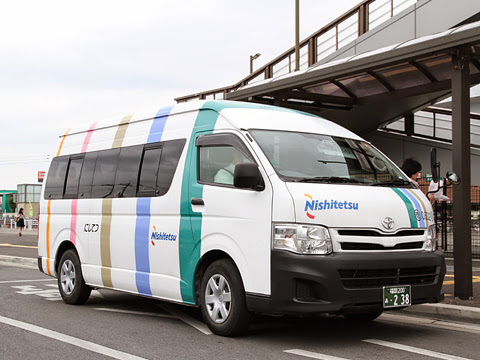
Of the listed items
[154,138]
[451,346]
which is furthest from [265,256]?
[154,138]

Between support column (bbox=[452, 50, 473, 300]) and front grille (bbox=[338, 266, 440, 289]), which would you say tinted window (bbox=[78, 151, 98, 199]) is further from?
support column (bbox=[452, 50, 473, 300])

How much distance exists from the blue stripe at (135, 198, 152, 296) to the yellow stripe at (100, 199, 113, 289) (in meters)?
0.69

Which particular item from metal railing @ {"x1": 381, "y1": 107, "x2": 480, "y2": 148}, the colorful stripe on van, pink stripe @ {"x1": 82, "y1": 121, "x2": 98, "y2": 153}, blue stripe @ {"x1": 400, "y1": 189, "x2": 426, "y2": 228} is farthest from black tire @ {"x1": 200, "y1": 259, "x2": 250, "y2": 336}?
metal railing @ {"x1": 381, "y1": 107, "x2": 480, "y2": 148}

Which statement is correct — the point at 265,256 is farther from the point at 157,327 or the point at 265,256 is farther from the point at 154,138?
the point at 154,138

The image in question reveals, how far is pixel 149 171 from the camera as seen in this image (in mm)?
8242

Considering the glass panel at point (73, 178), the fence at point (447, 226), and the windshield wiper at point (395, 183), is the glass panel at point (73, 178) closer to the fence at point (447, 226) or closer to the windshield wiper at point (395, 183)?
the windshield wiper at point (395, 183)

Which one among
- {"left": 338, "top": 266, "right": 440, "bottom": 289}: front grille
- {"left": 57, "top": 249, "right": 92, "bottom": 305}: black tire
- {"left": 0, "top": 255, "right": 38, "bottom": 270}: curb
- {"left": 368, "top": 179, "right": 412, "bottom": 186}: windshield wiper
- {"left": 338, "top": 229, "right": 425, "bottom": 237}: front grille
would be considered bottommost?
{"left": 0, "top": 255, "right": 38, "bottom": 270}: curb

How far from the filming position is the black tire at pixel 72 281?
9406 mm

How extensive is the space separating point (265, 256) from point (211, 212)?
3.21ft

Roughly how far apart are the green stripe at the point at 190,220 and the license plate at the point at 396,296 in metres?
2.06

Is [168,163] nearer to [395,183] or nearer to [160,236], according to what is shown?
[160,236]

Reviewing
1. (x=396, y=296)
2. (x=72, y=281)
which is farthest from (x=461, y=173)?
(x=72, y=281)

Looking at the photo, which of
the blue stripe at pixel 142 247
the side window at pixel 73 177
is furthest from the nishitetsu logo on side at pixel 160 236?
the side window at pixel 73 177

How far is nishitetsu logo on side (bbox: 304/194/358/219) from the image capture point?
6.24 meters
